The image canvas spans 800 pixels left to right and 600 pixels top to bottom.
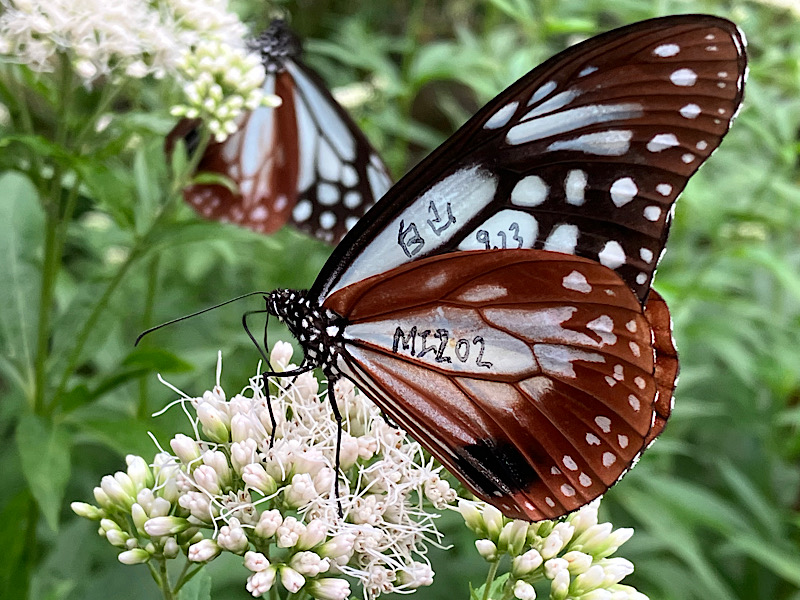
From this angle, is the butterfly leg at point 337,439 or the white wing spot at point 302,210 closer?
the butterfly leg at point 337,439

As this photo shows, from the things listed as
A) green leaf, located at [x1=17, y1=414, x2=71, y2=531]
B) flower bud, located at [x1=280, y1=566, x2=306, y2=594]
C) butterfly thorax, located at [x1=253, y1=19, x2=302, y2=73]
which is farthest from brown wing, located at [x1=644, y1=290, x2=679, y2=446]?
butterfly thorax, located at [x1=253, y1=19, x2=302, y2=73]

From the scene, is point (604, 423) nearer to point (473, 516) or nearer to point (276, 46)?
point (473, 516)

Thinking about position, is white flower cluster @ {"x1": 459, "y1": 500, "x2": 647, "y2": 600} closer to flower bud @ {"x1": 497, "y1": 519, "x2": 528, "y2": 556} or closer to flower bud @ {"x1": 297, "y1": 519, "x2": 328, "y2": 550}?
flower bud @ {"x1": 497, "y1": 519, "x2": 528, "y2": 556}

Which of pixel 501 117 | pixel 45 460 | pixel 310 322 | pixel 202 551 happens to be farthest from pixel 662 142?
pixel 45 460

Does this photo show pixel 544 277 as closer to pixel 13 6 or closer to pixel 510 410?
pixel 510 410

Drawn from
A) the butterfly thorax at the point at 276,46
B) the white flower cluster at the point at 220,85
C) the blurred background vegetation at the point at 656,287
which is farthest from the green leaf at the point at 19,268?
the butterfly thorax at the point at 276,46

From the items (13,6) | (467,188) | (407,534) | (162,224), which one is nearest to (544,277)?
(467,188)

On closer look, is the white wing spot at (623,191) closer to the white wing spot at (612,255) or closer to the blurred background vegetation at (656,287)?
the white wing spot at (612,255)
